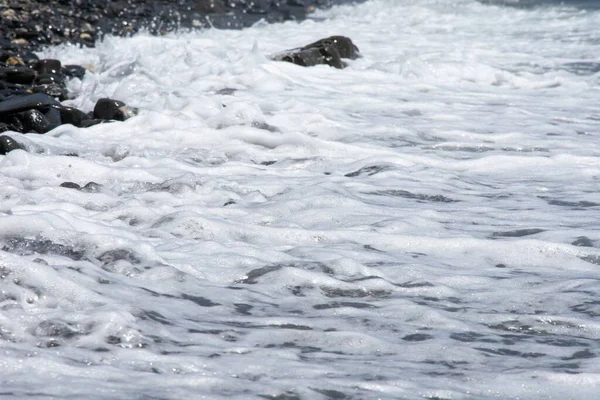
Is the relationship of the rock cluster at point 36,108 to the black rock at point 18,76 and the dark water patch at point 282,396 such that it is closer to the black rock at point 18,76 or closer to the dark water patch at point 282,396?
the black rock at point 18,76

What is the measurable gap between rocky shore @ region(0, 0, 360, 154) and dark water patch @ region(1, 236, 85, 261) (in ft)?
6.85

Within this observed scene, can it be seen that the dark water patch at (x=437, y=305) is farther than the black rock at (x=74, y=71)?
No

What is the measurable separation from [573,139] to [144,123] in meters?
3.29

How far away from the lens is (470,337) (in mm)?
3295

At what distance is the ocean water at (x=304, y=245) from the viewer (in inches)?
116

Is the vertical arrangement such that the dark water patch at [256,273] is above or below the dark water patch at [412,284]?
above

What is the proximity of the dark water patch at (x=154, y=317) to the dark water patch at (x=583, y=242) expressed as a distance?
209cm

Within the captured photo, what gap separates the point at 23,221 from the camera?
404 cm

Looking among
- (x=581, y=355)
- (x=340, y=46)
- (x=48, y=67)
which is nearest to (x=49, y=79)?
(x=48, y=67)

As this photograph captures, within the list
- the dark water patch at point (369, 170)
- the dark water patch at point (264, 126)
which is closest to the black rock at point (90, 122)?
the dark water patch at point (264, 126)

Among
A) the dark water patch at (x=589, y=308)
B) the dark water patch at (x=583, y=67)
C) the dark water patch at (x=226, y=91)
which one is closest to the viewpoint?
the dark water patch at (x=589, y=308)

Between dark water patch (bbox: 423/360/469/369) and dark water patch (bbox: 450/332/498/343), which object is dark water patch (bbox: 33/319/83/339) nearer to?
dark water patch (bbox: 423/360/469/369)

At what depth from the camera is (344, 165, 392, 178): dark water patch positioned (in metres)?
5.81

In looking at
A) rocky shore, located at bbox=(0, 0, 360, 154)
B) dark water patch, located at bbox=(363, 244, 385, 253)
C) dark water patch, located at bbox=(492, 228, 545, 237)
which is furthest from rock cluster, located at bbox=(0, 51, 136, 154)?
dark water patch, located at bbox=(492, 228, 545, 237)
